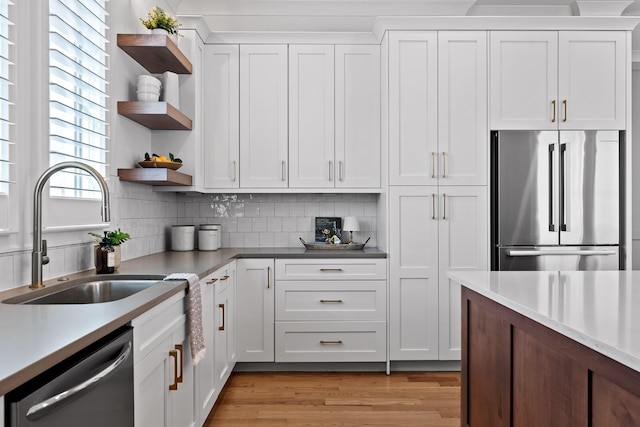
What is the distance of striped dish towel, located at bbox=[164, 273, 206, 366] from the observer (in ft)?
6.89

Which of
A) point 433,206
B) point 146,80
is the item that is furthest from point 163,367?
point 433,206

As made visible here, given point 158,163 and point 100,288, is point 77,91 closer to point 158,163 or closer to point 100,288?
point 158,163

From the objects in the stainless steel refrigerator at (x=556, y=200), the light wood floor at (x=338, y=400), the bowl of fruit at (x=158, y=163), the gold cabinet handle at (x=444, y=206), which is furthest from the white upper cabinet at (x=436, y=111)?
the bowl of fruit at (x=158, y=163)

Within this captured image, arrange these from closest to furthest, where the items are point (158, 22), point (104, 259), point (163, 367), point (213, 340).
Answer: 1. point (163, 367)
2. point (104, 259)
3. point (213, 340)
4. point (158, 22)

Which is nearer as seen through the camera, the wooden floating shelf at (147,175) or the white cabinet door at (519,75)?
the wooden floating shelf at (147,175)

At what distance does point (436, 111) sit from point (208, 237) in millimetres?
1948

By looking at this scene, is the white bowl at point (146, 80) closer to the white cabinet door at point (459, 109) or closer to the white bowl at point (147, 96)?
the white bowl at point (147, 96)

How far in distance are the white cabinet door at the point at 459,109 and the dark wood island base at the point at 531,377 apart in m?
1.55

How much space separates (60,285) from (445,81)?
2.80 m

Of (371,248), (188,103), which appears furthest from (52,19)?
(371,248)

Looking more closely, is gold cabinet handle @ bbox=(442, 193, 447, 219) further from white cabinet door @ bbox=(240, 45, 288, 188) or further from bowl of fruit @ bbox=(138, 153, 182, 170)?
bowl of fruit @ bbox=(138, 153, 182, 170)

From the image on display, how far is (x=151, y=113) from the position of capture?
9.34ft

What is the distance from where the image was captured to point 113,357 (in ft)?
4.30

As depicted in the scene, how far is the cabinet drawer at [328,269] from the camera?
11.5 ft
